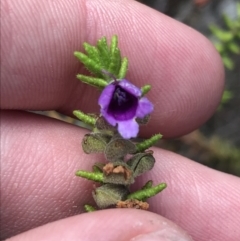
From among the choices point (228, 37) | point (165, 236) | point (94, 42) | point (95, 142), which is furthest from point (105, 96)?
point (228, 37)

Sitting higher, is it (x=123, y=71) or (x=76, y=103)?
(x=123, y=71)

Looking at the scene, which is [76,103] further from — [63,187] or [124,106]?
[124,106]

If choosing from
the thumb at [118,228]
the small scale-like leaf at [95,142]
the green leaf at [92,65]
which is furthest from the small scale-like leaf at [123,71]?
the thumb at [118,228]

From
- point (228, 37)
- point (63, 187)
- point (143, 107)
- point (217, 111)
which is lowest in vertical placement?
point (63, 187)

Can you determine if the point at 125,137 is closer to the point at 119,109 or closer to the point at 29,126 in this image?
the point at 119,109

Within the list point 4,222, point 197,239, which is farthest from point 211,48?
point 4,222

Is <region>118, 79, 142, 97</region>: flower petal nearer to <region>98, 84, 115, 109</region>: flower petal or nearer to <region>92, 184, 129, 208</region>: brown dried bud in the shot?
<region>98, 84, 115, 109</region>: flower petal

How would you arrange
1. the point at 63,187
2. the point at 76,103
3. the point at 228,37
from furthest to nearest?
1. the point at 228,37
2. the point at 76,103
3. the point at 63,187

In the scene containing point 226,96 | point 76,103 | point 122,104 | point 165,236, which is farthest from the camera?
point 226,96
